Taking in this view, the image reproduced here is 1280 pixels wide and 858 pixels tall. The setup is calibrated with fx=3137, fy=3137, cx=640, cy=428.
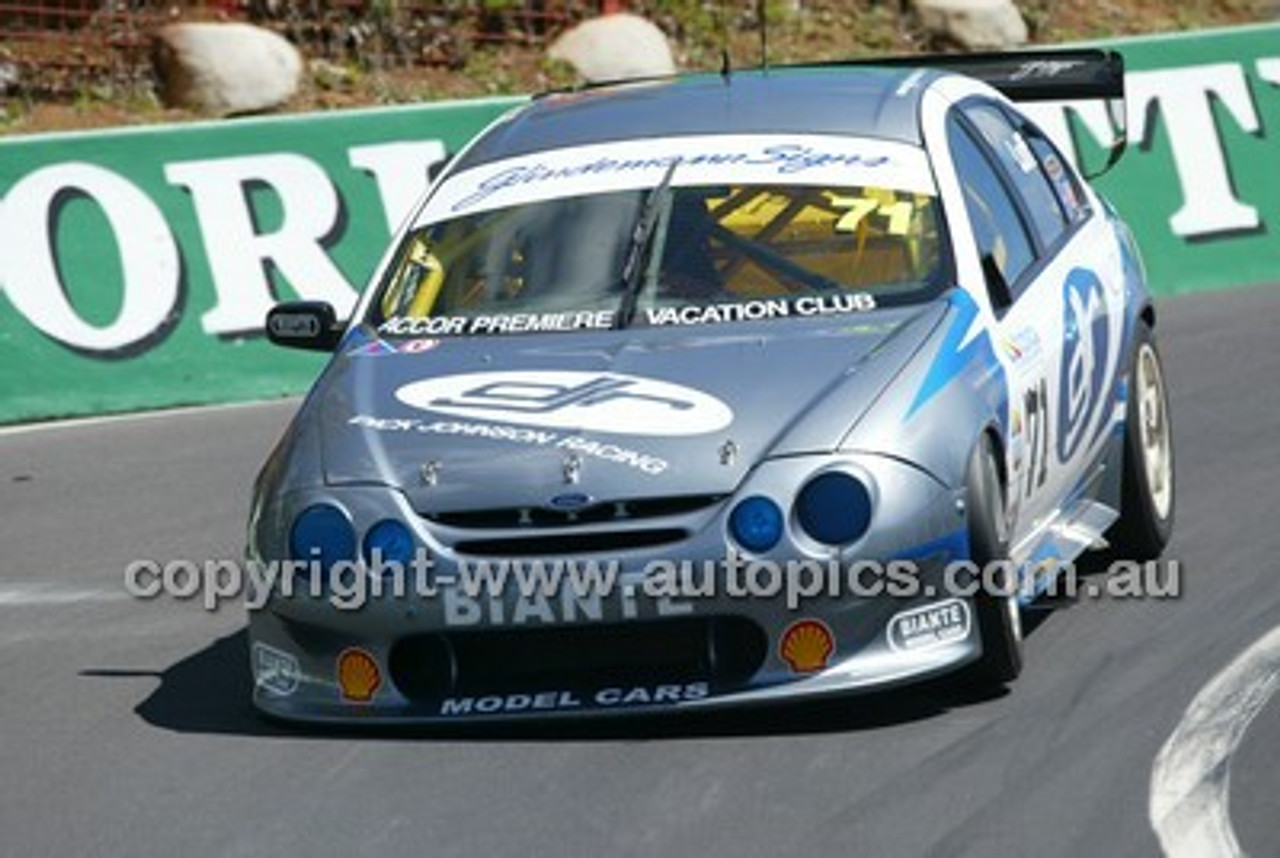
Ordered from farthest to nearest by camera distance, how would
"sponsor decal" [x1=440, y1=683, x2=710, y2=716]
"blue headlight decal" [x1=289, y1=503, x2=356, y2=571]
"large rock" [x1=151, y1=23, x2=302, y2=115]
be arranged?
"large rock" [x1=151, y1=23, x2=302, y2=115] → "blue headlight decal" [x1=289, y1=503, x2=356, y2=571] → "sponsor decal" [x1=440, y1=683, x2=710, y2=716]

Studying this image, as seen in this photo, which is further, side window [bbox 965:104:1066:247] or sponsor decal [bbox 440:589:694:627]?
side window [bbox 965:104:1066:247]

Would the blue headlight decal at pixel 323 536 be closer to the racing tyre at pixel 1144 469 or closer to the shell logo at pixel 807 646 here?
the shell logo at pixel 807 646

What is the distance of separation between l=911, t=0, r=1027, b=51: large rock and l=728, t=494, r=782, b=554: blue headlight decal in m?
17.9

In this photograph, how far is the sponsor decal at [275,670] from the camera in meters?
7.54

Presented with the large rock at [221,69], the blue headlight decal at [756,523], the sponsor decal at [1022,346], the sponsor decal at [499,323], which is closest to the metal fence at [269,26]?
the large rock at [221,69]

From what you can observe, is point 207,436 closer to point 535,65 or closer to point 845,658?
point 845,658

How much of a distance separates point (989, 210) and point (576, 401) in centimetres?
175

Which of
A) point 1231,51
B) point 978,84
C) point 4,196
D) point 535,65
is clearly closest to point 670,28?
point 535,65

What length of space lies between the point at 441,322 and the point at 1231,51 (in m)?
9.52

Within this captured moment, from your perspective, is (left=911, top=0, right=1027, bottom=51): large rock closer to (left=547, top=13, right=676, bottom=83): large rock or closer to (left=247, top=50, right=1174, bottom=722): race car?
(left=547, top=13, right=676, bottom=83): large rock

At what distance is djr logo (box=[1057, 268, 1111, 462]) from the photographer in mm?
8609

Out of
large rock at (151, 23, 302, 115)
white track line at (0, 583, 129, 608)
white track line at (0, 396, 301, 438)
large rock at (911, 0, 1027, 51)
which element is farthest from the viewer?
large rock at (911, 0, 1027, 51)

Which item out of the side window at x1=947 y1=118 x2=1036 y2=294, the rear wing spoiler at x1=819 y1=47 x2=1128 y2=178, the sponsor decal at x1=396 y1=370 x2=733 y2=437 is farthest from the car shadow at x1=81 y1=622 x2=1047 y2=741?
the rear wing spoiler at x1=819 y1=47 x2=1128 y2=178

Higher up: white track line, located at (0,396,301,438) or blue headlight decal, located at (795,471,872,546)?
blue headlight decal, located at (795,471,872,546)
